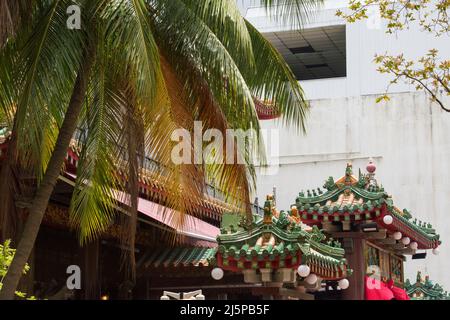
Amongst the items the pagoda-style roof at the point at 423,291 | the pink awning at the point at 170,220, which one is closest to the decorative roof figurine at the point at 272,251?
the pink awning at the point at 170,220

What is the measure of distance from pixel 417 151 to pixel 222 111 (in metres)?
23.8

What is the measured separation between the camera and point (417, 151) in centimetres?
3444

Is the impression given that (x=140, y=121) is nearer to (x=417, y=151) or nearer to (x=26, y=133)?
(x=26, y=133)

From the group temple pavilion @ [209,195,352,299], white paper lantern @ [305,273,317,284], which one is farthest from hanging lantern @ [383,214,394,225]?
white paper lantern @ [305,273,317,284]

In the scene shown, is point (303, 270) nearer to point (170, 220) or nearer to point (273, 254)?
point (273, 254)

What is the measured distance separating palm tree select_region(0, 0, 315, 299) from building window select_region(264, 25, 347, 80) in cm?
2328

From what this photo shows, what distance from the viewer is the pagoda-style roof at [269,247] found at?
16172 millimetres

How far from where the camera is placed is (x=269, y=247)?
53.3 feet

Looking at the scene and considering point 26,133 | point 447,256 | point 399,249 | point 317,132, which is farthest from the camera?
point 317,132

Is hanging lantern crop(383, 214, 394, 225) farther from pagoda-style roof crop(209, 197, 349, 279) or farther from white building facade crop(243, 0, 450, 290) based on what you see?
white building facade crop(243, 0, 450, 290)

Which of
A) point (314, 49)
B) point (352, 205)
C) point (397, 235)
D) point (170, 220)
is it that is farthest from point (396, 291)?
point (314, 49)

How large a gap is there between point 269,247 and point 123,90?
18.8 ft

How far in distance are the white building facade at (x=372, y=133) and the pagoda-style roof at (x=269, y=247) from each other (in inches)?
695

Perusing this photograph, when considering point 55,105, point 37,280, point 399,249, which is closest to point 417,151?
point 399,249
